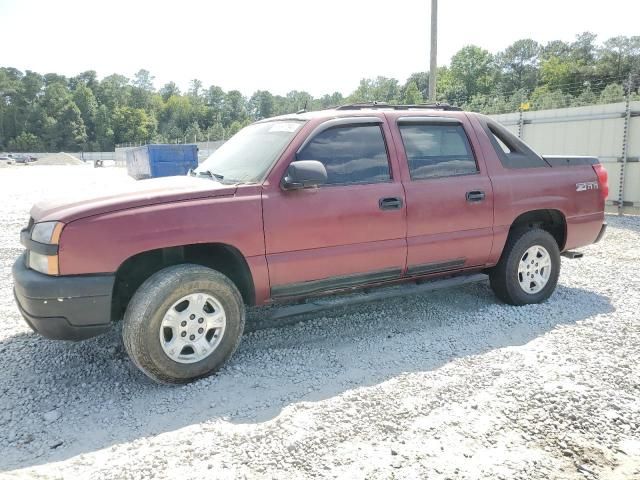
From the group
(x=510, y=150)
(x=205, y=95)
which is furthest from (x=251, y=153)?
(x=205, y=95)

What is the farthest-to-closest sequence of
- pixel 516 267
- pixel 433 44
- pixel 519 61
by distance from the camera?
pixel 519 61
pixel 433 44
pixel 516 267

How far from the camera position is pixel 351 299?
4.00m

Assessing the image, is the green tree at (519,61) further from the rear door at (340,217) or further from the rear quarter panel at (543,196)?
the rear door at (340,217)

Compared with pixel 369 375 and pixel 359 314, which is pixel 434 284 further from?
pixel 369 375

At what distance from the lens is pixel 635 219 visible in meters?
10.0

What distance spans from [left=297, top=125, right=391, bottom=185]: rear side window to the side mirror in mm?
254

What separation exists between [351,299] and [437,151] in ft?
5.02

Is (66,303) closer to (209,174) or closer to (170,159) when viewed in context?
(209,174)

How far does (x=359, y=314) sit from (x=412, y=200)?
129 centimetres

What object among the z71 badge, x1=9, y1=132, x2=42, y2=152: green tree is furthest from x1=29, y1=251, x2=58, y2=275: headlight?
x1=9, y1=132, x2=42, y2=152: green tree

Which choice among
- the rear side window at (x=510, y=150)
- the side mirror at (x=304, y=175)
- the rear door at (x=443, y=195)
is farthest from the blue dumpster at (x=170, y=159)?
the side mirror at (x=304, y=175)

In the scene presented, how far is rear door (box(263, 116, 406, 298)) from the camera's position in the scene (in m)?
3.58

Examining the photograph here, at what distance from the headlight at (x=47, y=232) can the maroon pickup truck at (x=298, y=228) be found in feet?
0.04

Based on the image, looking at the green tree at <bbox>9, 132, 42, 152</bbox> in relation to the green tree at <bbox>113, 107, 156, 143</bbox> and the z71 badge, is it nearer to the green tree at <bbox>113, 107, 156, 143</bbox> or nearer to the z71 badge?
the green tree at <bbox>113, 107, 156, 143</bbox>
